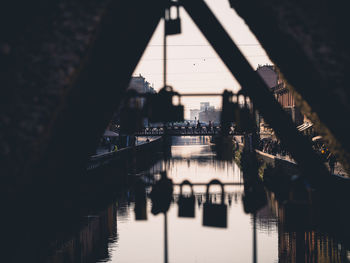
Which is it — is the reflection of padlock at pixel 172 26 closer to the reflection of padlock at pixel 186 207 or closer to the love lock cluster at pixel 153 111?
the love lock cluster at pixel 153 111

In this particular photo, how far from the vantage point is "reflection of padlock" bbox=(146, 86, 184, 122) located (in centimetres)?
641

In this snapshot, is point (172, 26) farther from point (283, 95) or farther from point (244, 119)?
point (283, 95)

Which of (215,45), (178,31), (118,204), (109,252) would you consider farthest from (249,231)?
(178,31)

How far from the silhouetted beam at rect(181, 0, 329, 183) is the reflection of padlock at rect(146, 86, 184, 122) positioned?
1.74m

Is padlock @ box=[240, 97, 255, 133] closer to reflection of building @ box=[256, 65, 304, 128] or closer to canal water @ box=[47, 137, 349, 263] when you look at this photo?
canal water @ box=[47, 137, 349, 263]

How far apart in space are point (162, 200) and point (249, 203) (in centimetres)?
121

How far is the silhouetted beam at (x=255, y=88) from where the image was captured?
7.43 meters

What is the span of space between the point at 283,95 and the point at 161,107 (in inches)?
2127

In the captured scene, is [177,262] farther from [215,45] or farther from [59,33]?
[59,33]

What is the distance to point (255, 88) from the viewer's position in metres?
8.17

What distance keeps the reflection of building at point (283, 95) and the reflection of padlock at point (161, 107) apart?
109ft

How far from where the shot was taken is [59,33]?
15.0 feet

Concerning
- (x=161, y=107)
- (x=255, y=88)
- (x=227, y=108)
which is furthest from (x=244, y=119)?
(x=161, y=107)

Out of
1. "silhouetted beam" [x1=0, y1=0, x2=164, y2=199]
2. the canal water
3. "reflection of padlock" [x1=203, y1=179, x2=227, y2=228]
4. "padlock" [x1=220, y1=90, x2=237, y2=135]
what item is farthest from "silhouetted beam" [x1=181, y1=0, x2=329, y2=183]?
the canal water
